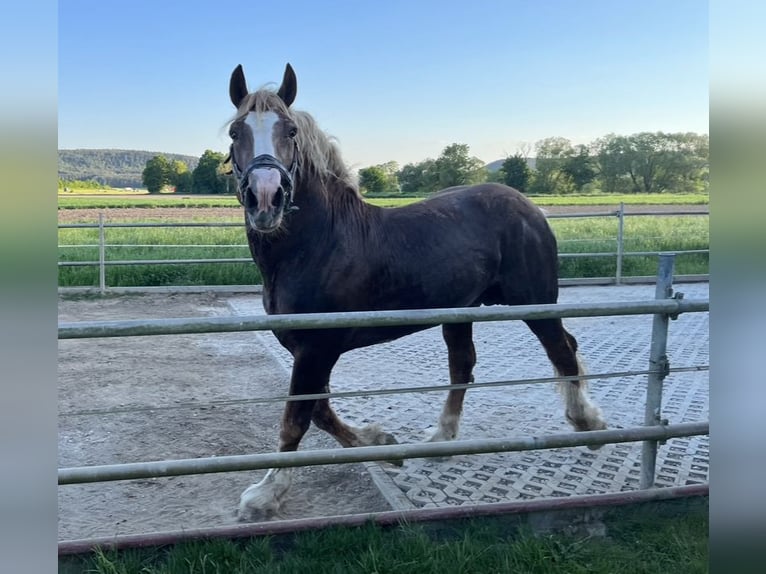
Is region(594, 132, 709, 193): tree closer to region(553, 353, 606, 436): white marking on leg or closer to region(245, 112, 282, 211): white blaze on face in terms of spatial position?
region(553, 353, 606, 436): white marking on leg

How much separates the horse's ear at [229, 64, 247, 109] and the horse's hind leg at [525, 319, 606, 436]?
71.8 inches

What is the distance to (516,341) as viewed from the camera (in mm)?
6207

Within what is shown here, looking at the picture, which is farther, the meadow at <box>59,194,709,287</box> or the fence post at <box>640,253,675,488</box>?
the meadow at <box>59,194,709,287</box>

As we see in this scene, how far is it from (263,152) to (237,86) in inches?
21.3

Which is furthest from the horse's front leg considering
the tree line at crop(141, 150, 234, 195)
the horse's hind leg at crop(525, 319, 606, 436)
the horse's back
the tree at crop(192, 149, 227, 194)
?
the tree line at crop(141, 150, 234, 195)

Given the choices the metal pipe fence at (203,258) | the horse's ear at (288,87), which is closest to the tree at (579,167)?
the metal pipe fence at (203,258)

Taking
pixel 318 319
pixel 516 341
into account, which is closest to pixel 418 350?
pixel 516 341

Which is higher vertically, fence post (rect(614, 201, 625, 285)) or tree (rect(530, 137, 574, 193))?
tree (rect(530, 137, 574, 193))

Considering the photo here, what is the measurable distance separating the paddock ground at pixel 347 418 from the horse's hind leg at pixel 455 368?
17 centimetres

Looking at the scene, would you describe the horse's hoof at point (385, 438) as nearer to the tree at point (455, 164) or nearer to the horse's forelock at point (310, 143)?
the horse's forelock at point (310, 143)

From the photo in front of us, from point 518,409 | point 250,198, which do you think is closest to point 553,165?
point 518,409

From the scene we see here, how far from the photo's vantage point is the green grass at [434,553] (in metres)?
1.92

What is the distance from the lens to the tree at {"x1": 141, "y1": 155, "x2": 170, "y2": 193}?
1661cm
